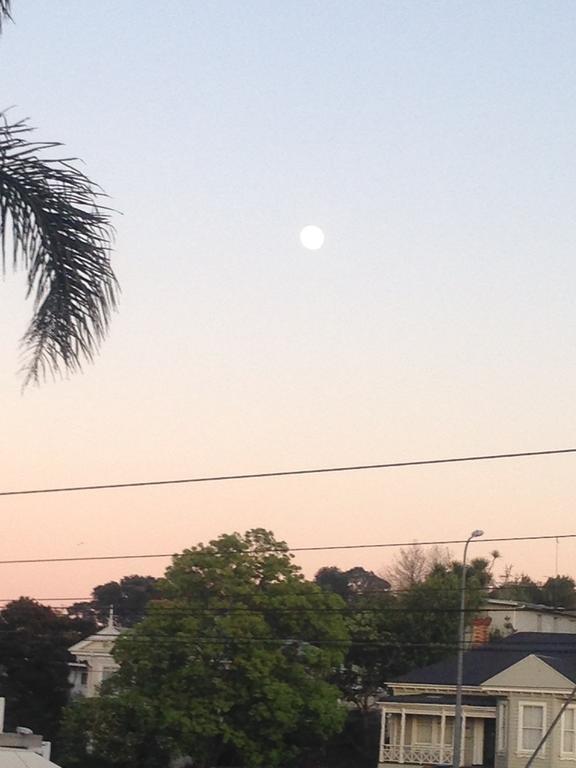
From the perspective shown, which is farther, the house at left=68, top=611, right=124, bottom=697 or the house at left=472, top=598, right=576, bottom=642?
the house at left=68, top=611, right=124, bottom=697

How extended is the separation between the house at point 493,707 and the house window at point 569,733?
1.5 inches

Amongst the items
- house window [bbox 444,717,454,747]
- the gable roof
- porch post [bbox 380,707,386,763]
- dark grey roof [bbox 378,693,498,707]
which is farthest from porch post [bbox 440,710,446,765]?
the gable roof

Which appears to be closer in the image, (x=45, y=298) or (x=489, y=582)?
(x=45, y=298)

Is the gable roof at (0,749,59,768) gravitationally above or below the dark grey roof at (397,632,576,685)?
below

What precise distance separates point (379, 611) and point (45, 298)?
64.1 meters

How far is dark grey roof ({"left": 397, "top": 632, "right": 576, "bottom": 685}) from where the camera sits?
182ft

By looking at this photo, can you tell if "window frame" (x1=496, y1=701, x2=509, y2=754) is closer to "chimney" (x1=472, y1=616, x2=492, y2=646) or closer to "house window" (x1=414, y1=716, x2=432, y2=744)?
"house window" (x1=414, y1=716, x2=432, y2=744)

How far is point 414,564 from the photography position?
9350 centimetres

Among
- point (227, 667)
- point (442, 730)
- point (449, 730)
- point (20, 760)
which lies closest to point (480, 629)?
point (449, 730)

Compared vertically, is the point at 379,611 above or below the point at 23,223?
above

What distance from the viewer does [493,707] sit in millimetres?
54375

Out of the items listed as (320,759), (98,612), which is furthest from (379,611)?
(98,612)

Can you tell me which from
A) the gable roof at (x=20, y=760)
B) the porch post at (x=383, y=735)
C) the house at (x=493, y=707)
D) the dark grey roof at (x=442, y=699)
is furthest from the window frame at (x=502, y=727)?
the gable roof at (x=20, y=760)

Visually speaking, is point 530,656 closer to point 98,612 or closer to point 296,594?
point 296,594
